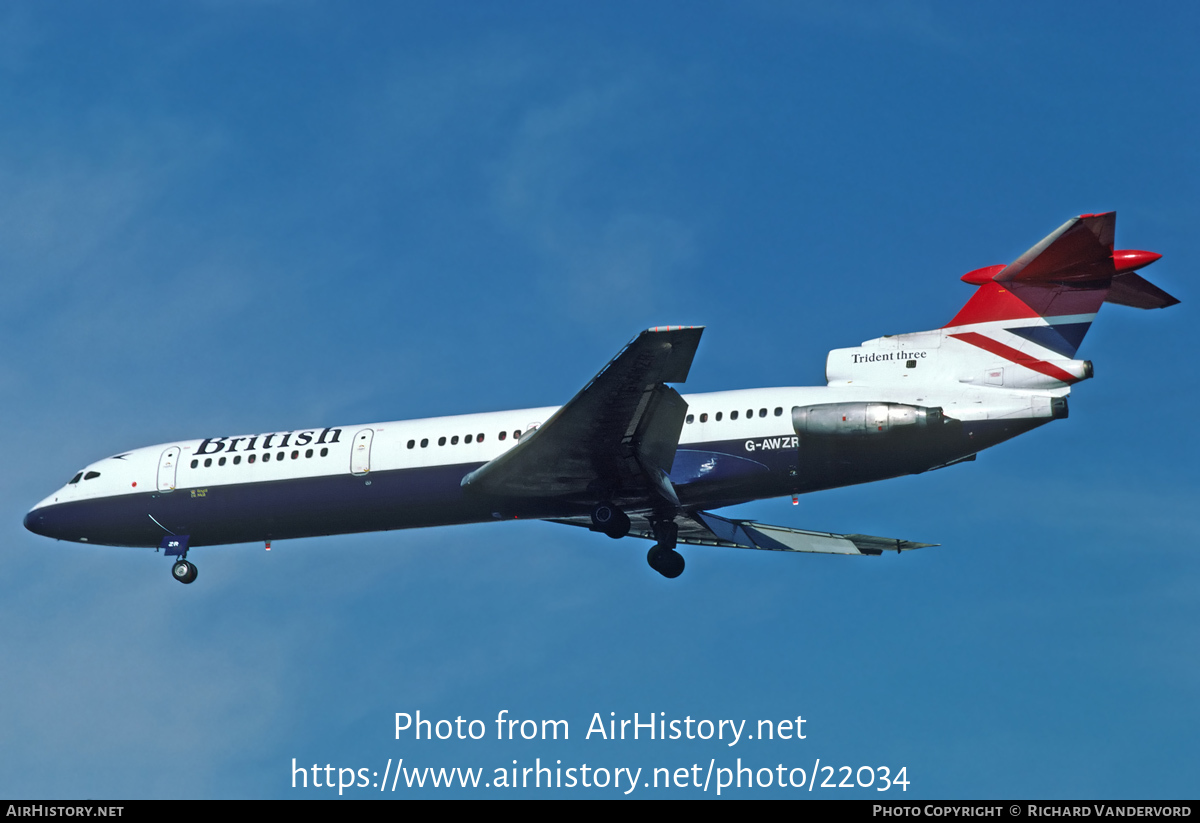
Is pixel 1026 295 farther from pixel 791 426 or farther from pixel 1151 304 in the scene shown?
pixel 791 426

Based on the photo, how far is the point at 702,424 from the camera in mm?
32375

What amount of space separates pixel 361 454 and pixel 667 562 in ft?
25.2

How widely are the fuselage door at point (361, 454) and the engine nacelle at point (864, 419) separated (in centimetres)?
1002

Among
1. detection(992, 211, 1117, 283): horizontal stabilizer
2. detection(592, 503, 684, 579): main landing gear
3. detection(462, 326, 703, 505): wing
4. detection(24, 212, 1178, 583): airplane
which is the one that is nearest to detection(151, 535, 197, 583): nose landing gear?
detection(24, 212, 1178, 583): airplane

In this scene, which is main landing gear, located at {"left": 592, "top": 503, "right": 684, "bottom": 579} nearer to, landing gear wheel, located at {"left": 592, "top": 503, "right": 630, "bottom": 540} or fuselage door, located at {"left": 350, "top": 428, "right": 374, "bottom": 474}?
landing gear wheel, located at {"left": 592, "top": 503, "right": 630, "bottom": 540}

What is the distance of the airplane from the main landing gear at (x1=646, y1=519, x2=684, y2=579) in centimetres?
3

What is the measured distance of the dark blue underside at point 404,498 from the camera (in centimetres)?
3100

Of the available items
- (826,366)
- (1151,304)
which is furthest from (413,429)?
(1151,304)

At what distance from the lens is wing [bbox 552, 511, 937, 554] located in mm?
37500
